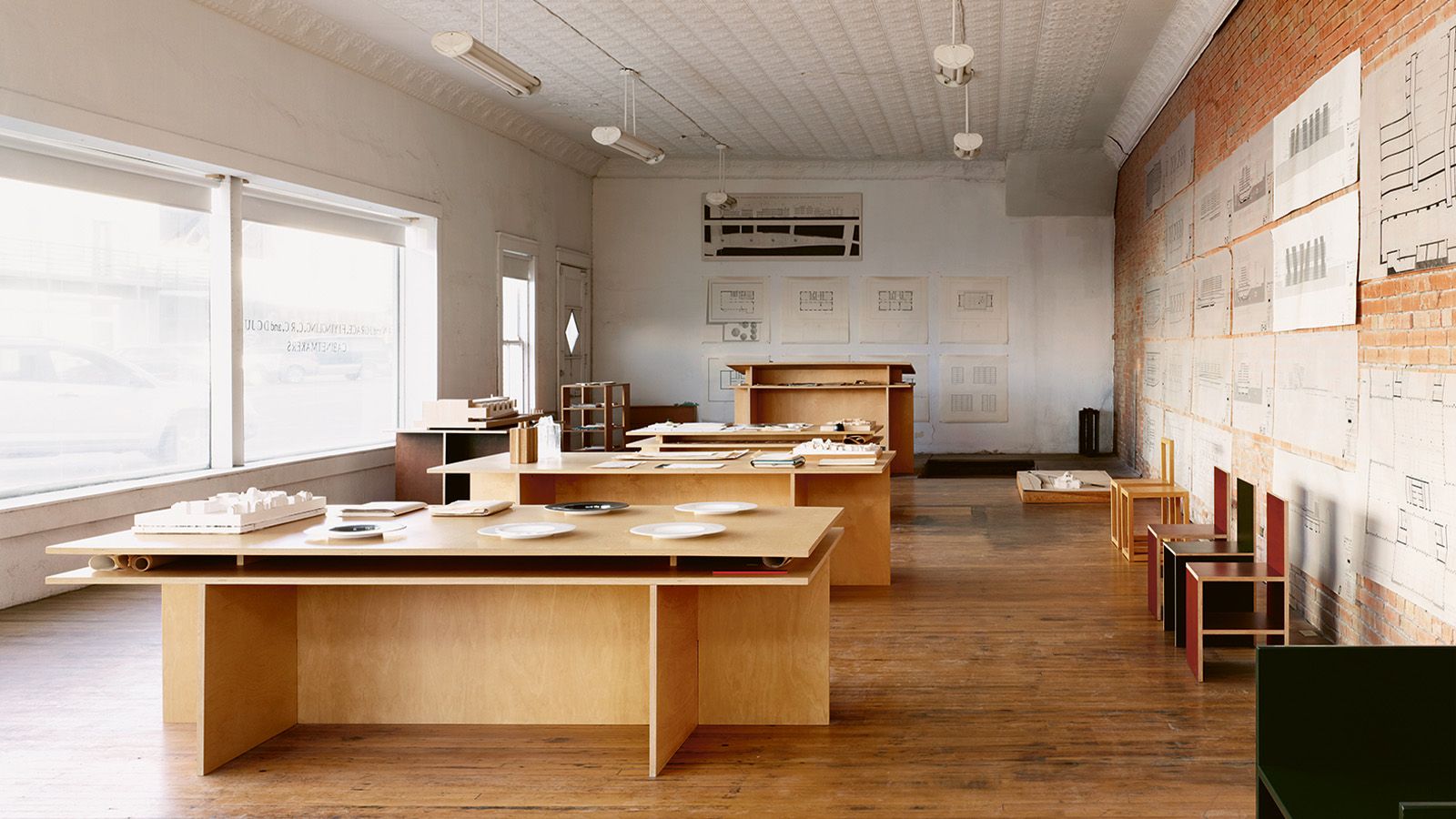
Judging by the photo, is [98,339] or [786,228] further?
[786,228]

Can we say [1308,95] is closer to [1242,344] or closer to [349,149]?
[1242,344]

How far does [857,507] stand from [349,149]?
17.4ft

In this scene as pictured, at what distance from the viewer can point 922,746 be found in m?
3.87

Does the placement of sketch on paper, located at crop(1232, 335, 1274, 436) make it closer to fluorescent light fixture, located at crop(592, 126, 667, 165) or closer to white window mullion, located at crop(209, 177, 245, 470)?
fluorescent light fixture, located at crop(592, 126, 667, 165)

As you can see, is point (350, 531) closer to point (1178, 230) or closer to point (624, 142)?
point (624, 142)

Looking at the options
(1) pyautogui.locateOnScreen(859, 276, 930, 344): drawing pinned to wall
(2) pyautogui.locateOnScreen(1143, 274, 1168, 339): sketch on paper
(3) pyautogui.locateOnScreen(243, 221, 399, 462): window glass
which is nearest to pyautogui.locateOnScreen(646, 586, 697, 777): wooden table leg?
(3) pyautogui.locateOnScreen(243, 221, 399, 462): window glass

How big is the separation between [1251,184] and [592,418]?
28.6 ft

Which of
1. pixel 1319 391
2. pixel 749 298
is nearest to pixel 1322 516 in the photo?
pixel 1319 391

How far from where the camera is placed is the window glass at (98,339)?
632 cm

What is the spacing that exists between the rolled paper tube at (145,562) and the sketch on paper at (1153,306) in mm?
9193

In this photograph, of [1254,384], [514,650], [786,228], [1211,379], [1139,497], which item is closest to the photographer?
[514,650]

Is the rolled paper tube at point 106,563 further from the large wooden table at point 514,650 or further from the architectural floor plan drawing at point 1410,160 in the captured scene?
the architectural floor plan drawing at point 1410,160

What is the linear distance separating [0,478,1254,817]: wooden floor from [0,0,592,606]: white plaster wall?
2552mm

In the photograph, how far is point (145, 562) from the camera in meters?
3.60
